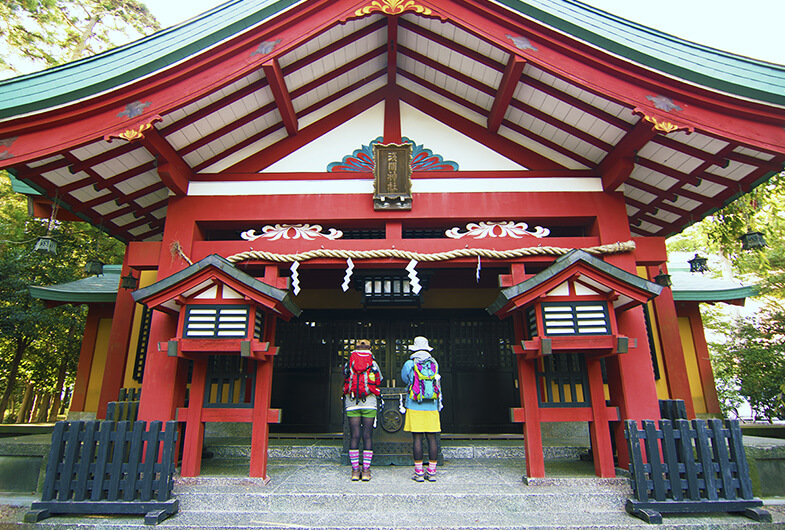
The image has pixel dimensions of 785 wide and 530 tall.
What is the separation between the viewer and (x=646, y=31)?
489 cm

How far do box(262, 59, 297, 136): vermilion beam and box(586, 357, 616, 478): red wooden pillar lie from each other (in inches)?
205

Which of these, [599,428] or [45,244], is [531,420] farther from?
[45,244]

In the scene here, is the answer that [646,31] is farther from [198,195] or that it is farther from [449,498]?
[198,195]

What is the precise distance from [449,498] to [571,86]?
202 inches

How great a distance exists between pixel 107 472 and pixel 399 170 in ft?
15.7

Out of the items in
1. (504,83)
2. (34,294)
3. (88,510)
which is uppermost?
(504,83)

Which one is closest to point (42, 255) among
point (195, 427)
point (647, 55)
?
point (195, 427)

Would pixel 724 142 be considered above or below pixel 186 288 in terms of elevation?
above

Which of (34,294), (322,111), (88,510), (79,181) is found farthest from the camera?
(34,294)

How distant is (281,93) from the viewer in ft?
18.2

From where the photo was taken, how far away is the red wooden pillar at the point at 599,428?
15.6 ft

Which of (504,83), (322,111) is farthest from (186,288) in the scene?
(504,83)

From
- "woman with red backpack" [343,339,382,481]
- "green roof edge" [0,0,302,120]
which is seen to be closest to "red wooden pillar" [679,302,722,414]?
"woman with red backpack" [343,339,382,481]

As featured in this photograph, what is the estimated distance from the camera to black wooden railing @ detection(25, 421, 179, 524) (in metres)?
3.84
